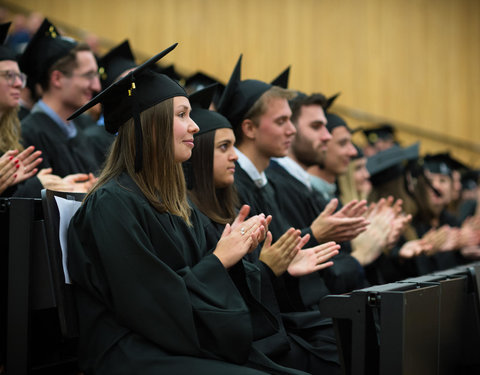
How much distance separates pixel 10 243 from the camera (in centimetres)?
266

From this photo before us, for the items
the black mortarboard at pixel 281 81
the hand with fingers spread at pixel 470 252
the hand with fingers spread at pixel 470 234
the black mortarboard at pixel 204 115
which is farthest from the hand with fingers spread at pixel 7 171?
the hand with fingers spread at pixel 470 252

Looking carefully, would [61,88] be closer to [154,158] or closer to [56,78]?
[56,78]

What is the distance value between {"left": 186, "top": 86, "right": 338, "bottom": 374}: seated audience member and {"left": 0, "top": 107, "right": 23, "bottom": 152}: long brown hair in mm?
1122

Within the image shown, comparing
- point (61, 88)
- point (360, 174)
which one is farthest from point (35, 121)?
point (360, 174)

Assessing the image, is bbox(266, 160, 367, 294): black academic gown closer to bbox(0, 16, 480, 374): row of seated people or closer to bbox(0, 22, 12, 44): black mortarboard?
bbox(0, 16, 480, 374): row of seated people

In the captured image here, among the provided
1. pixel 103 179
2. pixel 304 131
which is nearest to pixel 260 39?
pixel 304 131

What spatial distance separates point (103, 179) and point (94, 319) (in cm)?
59

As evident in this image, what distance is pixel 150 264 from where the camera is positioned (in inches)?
94.0

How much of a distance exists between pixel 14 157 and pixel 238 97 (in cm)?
157

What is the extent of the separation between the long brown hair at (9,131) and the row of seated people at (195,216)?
2 cm

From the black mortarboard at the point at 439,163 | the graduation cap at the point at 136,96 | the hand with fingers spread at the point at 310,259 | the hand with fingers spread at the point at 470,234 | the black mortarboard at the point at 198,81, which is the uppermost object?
the graduation cap at the point at 136,96

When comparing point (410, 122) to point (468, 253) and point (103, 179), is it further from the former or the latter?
point (103, 179)

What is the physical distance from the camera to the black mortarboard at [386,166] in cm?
632

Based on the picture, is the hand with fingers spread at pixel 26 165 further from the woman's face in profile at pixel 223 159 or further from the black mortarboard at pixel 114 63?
the black mortarboard at pixel 114 63
